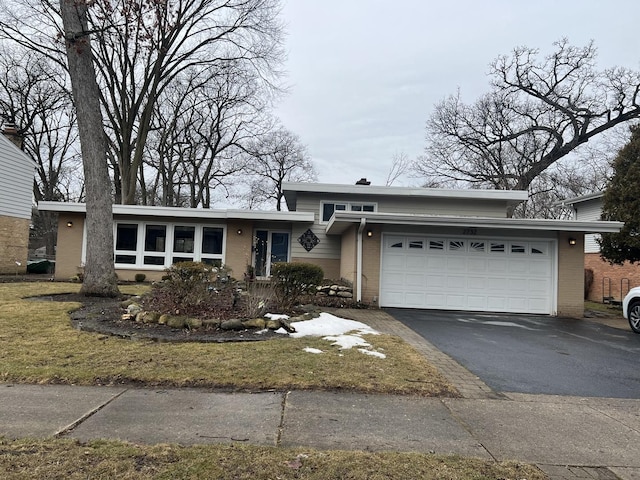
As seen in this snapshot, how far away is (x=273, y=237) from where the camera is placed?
16.6 meters

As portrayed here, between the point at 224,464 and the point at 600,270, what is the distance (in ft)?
69.4

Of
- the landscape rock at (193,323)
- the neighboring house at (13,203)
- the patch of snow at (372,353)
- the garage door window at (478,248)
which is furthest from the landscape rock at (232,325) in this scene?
the neighboring house at (13,203)

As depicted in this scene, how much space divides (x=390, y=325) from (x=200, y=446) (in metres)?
6.50

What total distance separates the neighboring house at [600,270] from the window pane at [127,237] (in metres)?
A: 18.6

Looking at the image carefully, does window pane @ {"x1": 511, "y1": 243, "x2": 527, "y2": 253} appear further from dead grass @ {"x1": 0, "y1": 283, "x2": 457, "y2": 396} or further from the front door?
the front door

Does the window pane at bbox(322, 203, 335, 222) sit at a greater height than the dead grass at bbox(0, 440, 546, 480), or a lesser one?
greater

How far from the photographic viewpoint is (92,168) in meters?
10.8

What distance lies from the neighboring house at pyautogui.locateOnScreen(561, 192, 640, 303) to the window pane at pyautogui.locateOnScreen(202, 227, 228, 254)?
15158 millimetres

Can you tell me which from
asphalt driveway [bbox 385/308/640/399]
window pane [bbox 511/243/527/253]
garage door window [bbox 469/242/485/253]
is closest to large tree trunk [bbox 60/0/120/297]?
asphalt driveway [bbox 385/308/640/399]

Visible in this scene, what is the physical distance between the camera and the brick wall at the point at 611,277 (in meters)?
16.9

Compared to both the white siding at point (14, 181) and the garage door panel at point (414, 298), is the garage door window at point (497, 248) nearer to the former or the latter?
the garage door panel at point (414, 298)

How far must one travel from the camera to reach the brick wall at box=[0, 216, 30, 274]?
18.2 meters

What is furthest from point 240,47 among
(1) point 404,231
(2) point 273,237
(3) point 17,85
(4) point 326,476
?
(4) point 326,476

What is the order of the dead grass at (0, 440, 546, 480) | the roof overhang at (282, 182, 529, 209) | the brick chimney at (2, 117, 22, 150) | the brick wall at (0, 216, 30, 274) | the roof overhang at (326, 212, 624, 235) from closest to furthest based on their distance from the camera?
the dead grass at (0, 440, 546, 480)
the roof overhang at (326, 212, 624, 235)
the roof overhang at (282, 182, 529, 209)
the brick wall at (0, 216, 30, 274)
the brick chimney at (2, 117, 22, 150)
